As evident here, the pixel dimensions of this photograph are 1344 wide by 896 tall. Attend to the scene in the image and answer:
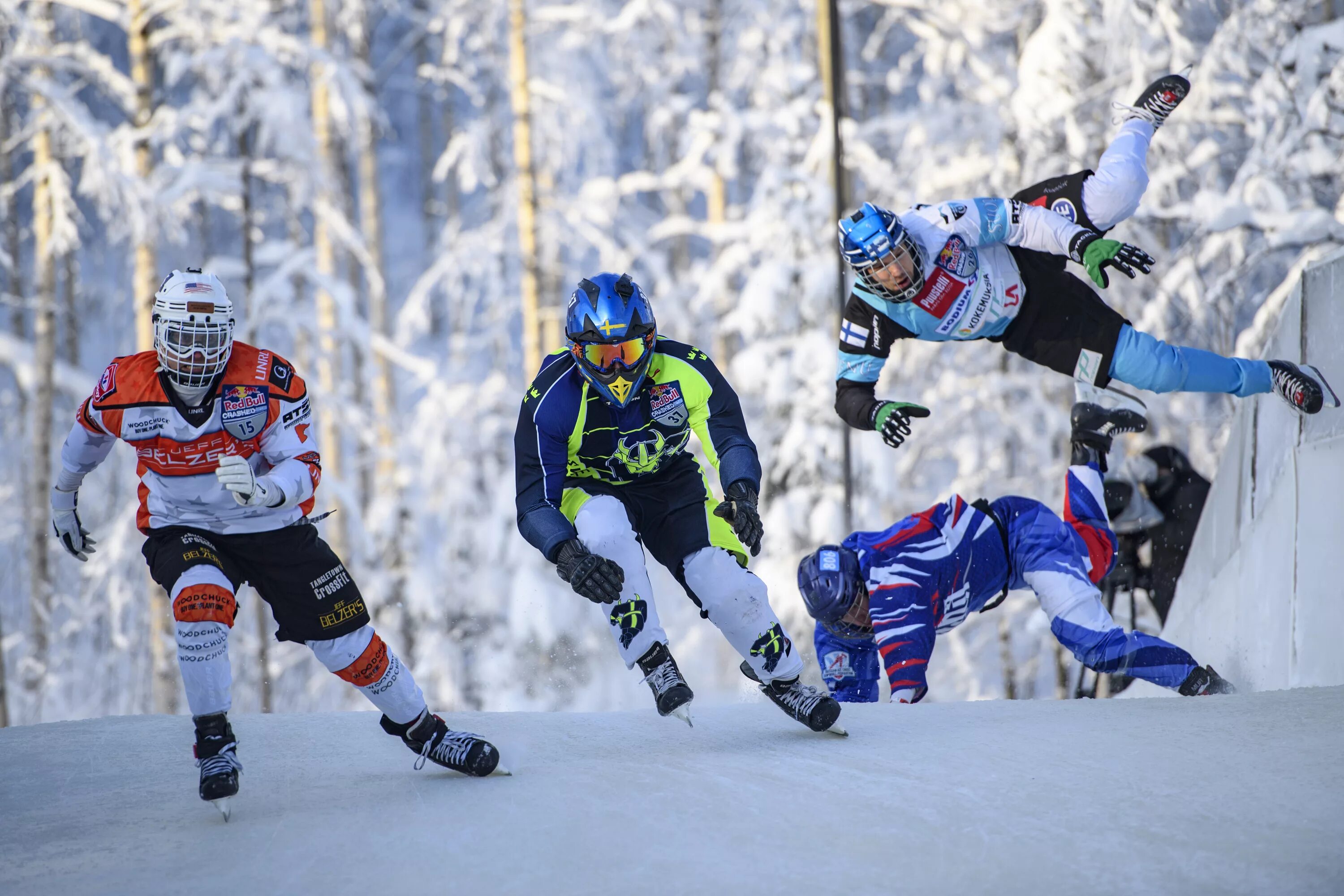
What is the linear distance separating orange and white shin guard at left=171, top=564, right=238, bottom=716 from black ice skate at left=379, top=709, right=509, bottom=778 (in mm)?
631

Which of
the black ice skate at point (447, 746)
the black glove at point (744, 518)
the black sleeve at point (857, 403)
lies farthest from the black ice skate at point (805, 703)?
the black sleeve at point (857, 403)

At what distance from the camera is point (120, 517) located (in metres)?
14.4

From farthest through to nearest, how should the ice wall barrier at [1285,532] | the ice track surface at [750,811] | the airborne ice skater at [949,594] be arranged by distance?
the airborne ice skater at [949,594]
the ice wall barrier at [1285,532]
the ice track surface at [750,811]

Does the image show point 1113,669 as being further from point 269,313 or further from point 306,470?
point 269,313

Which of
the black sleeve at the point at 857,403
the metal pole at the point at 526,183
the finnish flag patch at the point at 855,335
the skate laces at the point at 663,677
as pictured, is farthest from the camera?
the metal pole at the point at 526,183

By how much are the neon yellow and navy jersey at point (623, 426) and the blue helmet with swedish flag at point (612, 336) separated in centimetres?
9

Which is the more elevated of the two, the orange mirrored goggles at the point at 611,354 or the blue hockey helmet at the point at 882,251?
the blue hockey helmet at the point at 882,251

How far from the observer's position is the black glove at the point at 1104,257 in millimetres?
5801

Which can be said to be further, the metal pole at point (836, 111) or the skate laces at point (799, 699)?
the metal pole at point (836, 111)

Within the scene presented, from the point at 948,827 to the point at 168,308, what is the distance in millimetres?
3118

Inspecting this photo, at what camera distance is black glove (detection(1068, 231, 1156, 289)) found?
5801mm

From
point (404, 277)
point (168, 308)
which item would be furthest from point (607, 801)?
point (404, 277)

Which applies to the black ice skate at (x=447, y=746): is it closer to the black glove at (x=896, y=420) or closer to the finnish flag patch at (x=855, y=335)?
the black glove at (x=896, y=420)

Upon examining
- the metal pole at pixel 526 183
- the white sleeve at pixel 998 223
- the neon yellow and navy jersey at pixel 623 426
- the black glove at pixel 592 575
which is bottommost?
the black glove at pixel 592 575
